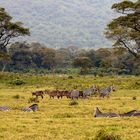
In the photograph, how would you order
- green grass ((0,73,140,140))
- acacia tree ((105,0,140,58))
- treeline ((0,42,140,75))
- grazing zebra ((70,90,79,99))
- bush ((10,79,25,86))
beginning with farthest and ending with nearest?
treeline ((0,42,140,75)), acacia tree ((105,0,140,58)), bush ((10,79,25,86)), grazing zebra ((70,90,79,99)), green grass ((0,73,140,140))

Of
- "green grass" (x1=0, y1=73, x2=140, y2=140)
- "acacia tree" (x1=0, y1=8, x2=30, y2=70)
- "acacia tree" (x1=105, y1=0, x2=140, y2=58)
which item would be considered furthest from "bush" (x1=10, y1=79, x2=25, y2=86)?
"green grass" (x1=0, y1=73, x2=140, y2=140)

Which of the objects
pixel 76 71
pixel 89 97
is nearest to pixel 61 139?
pixel 89 97

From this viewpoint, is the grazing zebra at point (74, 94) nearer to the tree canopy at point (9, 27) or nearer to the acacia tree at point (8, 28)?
the acacia tree at point (8, 28)

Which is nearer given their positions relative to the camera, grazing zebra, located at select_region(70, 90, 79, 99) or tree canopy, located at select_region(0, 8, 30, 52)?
grazing zebra, located at select_region(70, 90, 79, 99)

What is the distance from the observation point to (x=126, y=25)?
→ 4397 centimetres

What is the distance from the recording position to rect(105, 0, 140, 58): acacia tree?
43372 millimetres

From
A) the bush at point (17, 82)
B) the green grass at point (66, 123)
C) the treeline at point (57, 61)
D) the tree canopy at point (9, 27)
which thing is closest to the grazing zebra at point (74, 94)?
the green grass at point (66, 123)

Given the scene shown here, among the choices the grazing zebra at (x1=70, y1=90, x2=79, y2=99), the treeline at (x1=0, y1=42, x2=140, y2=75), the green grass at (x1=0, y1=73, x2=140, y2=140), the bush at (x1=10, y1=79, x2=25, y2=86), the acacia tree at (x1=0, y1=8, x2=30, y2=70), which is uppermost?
the acacia tree at (x1=0, y1=8, x2=30, y2=70)

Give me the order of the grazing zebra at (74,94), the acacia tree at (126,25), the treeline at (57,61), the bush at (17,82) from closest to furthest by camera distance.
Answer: the grazing zebra at (74,94) → the bush at (17,82) → the acacia tree at (126,25) → the treeline at (57,61)

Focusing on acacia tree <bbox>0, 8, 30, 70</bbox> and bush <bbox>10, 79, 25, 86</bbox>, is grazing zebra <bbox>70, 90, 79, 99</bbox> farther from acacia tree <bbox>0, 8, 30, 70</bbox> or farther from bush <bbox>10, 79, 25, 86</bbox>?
acacia tree <bbox>0, 8, 30, 70</bbox>

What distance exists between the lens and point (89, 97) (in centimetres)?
2898

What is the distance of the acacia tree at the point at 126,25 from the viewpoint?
142 feet

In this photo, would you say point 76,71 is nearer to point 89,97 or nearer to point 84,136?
point 89,97

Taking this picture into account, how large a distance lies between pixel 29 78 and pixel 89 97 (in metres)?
17.3
